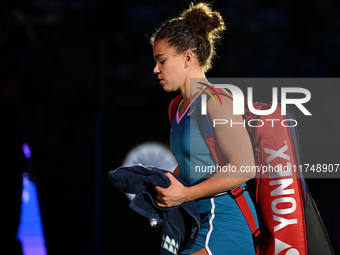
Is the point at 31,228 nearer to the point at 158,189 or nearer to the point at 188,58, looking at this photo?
the point at 158,189

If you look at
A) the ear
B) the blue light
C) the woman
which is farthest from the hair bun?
the blue light

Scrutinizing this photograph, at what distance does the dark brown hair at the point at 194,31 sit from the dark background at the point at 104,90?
1.36m

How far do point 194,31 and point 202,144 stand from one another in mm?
487

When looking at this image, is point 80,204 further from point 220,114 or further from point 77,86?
point 220,114

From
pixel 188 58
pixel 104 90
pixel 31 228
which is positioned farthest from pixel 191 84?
pixel 31 228

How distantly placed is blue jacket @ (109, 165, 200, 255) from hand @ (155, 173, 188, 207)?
0.06 ft

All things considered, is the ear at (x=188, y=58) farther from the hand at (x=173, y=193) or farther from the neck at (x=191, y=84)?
the hand at (x=173, y=193)

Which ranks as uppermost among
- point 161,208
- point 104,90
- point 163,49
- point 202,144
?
point 104,90

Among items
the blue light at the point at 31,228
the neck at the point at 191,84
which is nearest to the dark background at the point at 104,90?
the blue light at the point at 31,228

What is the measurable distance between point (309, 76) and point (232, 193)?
3.19 meters

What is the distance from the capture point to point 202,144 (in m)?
1.43

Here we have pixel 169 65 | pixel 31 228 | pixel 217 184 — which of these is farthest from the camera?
pixel 31 228

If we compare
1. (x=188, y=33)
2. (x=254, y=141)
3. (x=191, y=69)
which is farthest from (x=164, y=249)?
(x=188, y=33)

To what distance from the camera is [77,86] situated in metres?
3.91
